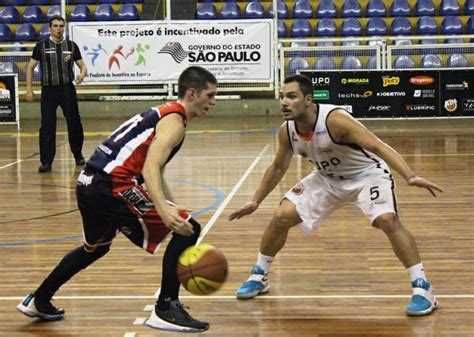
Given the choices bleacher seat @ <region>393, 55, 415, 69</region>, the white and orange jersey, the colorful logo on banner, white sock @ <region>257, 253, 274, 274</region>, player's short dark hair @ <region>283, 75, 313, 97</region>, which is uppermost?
player's short dark hair @ <region>283, 75, 313, 97</region>

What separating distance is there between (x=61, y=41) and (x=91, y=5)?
34.7 ft

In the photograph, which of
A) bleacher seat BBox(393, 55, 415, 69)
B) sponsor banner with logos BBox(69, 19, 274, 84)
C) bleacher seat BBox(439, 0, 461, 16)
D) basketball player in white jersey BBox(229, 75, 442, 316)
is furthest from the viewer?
bleacher seat BBox(439, 0, 461, 16)

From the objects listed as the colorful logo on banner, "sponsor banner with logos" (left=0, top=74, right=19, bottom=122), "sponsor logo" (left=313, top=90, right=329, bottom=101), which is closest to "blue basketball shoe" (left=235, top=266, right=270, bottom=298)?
"sponsor logo" (left=313, top=90, right=329, bottom=101)

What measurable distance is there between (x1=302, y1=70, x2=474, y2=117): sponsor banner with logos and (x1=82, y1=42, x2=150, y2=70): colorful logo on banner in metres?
4.61

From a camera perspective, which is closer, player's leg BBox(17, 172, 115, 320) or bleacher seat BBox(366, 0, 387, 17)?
player's leg BBox(17, 172, 115, 320)

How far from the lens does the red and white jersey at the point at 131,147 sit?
532 cm

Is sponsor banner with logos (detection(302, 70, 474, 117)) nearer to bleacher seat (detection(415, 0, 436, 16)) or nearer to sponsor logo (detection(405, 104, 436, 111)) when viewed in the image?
sponsor logo (detection(405, 104, 436, 111))

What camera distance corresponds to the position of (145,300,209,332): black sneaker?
5.36 m

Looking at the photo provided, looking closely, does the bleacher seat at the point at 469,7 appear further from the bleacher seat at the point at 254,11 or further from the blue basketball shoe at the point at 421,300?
the blue basketball shoe at the point at 421,300

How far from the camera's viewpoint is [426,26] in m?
21.8

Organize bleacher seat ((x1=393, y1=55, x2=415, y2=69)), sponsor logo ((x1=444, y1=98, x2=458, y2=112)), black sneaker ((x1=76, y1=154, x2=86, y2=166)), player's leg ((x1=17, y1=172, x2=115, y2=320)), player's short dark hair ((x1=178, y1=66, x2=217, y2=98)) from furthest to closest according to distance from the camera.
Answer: bleacher seat ((x1=393, y1=55, x2=415, y2=69)), sponsor logo ((x1=444, y1=98, x2=458, y2=112)), black sneaker ((x1=76, y1=154, x2=86, y2=166)), player's leg ((x1=17, y1=172, x2=115, y2=320)), player's short dark hair ((x1=178, y1=66, x2=217, y2=98))

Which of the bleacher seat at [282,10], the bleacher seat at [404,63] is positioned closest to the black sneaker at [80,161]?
the bleacher seat at [404,63]

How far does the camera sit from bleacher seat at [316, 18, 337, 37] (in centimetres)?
2194

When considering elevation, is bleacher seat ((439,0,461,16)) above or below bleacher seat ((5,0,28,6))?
below
